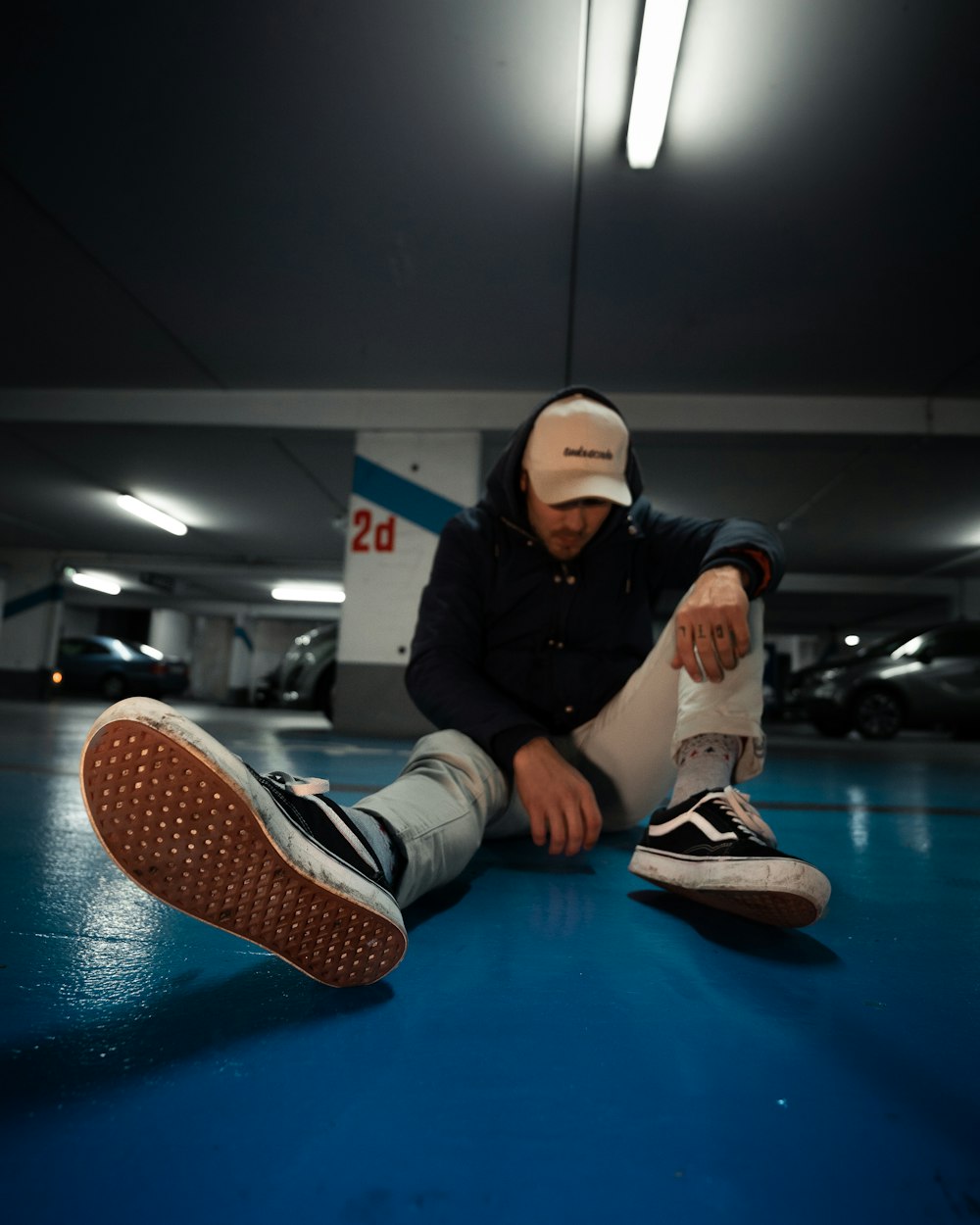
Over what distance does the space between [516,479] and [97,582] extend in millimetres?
18009

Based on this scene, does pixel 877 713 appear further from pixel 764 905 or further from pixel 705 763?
pixel 764 905

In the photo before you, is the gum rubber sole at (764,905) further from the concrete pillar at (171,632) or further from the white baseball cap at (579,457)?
the concrete pillar at (171,632)

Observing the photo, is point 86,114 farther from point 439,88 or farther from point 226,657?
point 226,657

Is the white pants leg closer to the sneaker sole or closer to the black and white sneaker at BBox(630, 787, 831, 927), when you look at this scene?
the black and white sneaker at BBox(630, 787, 831, 927)

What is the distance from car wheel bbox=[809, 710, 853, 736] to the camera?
8.01m

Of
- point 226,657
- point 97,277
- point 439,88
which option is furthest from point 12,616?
point 439,88

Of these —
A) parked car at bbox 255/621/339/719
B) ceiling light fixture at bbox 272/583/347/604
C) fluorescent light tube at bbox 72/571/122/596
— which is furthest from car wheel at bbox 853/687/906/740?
fluorescent light tube at bbox 72/571/122/596

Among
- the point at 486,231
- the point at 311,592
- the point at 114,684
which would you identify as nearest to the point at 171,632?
the point at 311,592

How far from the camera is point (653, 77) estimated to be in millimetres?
3014

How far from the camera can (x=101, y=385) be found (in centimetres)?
643

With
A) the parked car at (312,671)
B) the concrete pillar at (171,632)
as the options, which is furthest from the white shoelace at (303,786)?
the concrete pillar at (171,632)

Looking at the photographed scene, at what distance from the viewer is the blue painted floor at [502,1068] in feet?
1.52

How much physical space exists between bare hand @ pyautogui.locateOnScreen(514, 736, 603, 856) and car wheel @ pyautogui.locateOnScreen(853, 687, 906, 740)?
787cm

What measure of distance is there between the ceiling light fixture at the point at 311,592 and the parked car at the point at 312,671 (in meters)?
7.95
